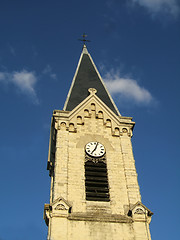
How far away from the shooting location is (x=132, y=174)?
21.8 meters

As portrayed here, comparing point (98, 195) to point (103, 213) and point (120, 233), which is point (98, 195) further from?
point (120, 233)

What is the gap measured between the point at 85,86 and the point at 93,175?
8.85 metres

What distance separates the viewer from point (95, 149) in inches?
891

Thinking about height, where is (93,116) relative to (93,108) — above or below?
below

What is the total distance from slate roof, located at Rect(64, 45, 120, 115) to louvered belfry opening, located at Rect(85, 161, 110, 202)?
5407 mm

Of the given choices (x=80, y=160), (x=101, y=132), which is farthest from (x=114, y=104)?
(x=80, y=160)

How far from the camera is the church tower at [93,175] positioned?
18.6 meters

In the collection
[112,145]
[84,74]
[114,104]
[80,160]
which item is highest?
[84,74]

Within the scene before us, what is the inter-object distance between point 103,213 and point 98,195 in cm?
118

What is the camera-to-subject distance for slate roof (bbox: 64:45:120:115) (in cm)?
2662

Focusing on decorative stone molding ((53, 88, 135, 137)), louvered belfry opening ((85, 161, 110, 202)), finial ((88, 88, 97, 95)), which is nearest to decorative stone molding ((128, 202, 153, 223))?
louvered belfry opening ((85, 161, 110, 202))

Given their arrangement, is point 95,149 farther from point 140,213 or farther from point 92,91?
point 92,91

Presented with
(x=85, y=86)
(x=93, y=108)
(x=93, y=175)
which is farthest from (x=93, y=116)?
(x=93, y=175)

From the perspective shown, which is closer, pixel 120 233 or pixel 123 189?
pixel 120 233
